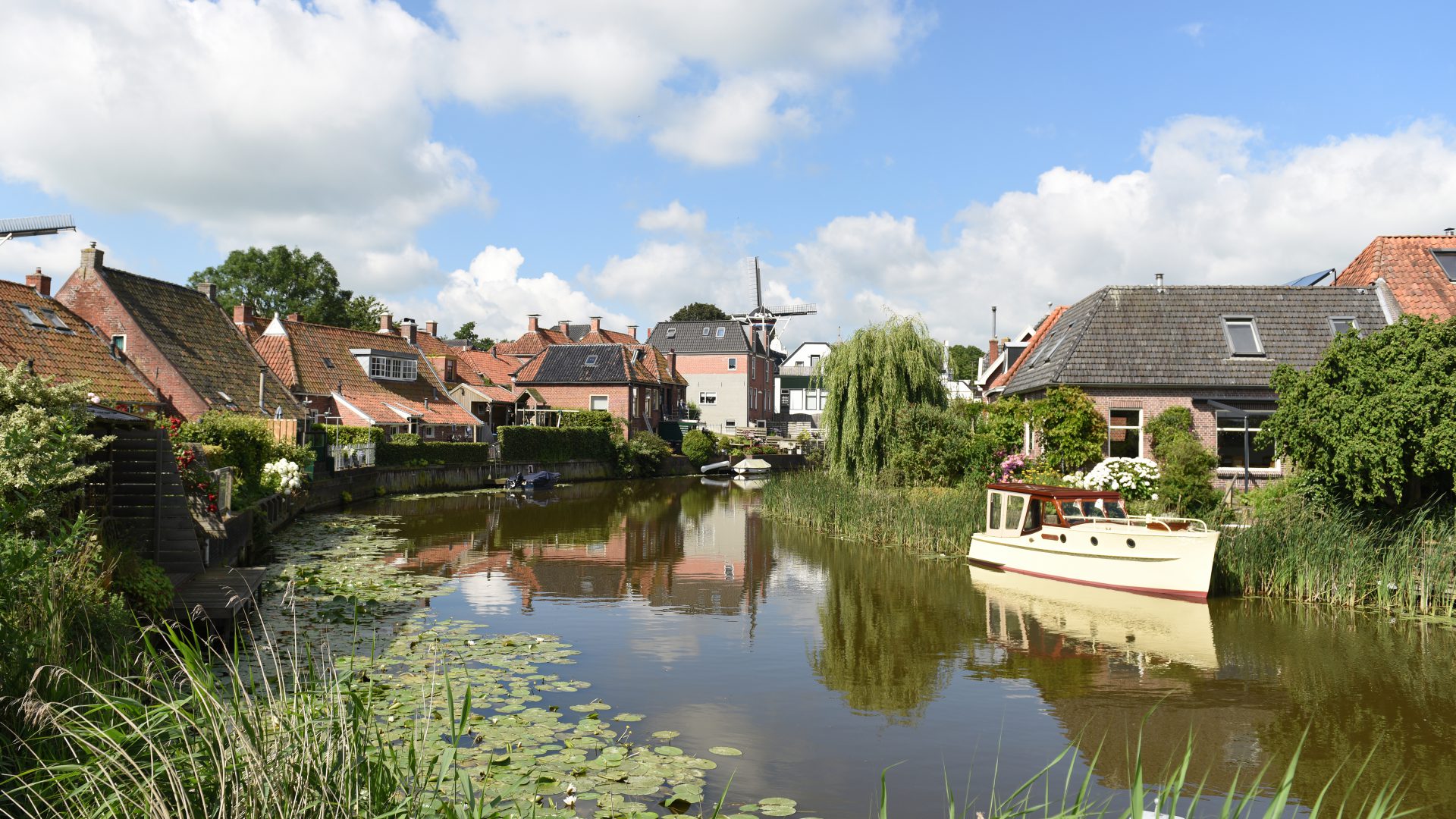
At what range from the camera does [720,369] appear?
7544cm

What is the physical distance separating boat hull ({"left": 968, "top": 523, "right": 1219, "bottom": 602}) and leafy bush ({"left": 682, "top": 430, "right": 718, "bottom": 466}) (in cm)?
3778

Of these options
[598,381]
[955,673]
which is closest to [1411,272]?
[955,673]

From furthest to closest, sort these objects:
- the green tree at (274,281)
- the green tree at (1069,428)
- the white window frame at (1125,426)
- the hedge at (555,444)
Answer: the green tree at (274,281) < the hedge at (555,444) < the white window frame at (1125,426) < the green tree at (1069,428)

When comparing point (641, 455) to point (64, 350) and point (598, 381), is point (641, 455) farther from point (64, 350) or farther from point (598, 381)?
point (64, 350)

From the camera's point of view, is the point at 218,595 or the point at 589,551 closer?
the point at 218,595

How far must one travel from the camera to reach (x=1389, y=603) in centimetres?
1493

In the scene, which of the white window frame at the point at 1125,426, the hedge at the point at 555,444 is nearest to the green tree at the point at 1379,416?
the white window frame at the point at 1125,426

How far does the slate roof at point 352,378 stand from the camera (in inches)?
1702

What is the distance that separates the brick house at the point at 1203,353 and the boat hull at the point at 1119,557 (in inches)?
348

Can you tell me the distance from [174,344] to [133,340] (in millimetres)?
1453

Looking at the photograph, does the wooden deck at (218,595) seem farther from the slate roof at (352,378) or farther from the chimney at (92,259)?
the slate roof at (352,378)

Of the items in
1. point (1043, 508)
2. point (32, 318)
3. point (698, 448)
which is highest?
point (32, 318)

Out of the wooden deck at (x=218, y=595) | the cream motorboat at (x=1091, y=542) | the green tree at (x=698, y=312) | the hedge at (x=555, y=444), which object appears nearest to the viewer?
the wooden deck at (x=218, y=595)

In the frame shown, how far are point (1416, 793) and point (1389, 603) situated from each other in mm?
8355
